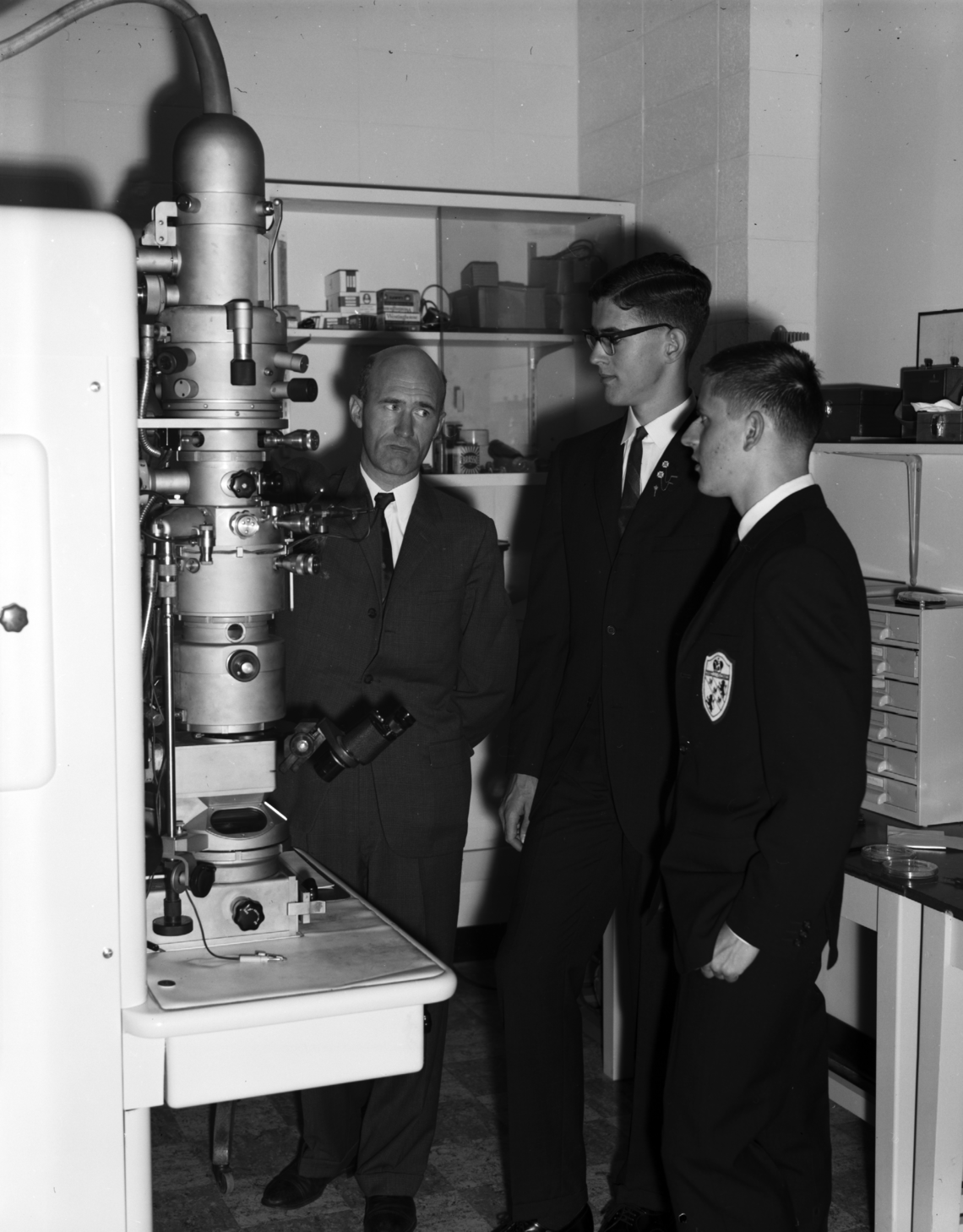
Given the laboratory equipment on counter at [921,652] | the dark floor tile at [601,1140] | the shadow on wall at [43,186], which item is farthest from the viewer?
the shadow on wall at [43,186]

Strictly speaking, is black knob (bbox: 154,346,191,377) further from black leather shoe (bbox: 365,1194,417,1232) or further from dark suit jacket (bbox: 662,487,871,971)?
black leather shoe (bbox: 365,1194,417,1232)

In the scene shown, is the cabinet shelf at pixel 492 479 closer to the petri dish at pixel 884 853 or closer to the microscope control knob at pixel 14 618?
the petri dish at pixel 884 853

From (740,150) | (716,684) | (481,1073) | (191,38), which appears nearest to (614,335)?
(716,684)

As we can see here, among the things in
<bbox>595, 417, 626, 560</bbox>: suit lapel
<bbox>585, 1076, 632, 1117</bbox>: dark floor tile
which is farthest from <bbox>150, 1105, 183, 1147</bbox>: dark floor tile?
<bbox>595, 417, 626, 560</bbox>: suit lapel

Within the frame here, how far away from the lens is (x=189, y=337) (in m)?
1.51

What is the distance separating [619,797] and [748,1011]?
50 centimetres

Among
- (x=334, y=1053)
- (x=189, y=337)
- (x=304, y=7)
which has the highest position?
(x=304, y=7)

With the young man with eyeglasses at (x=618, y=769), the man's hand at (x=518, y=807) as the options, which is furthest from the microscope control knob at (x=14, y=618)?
the man's hand at (x=518, y=807)

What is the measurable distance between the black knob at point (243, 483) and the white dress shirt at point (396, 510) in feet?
3.24

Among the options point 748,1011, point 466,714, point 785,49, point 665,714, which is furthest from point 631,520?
point 785,49

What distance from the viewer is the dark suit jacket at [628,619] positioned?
7.50 feet

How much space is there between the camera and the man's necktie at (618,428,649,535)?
2393 mm

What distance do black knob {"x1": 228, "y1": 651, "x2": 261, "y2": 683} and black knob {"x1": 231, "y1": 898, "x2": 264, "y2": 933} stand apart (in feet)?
0.86

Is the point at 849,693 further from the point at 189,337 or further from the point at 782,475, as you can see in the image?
the point at 189,337
